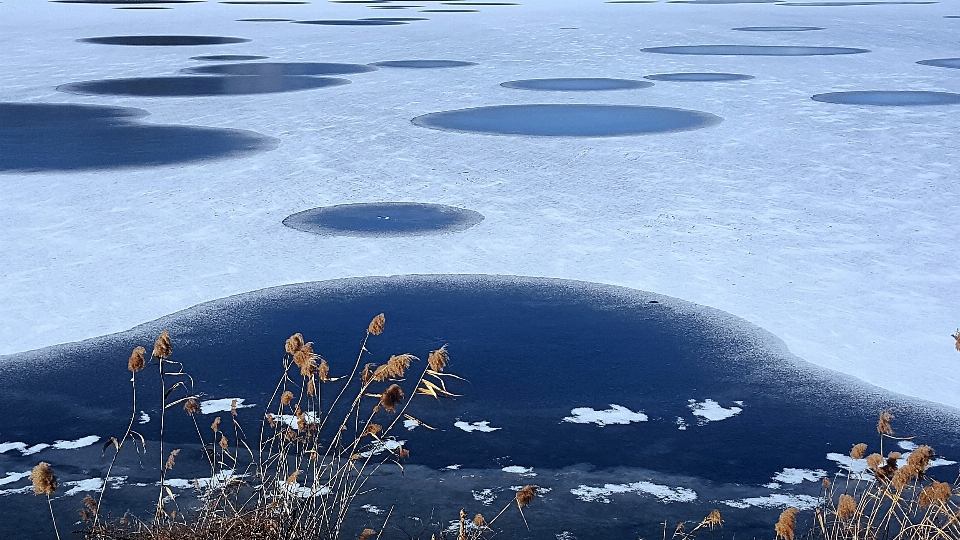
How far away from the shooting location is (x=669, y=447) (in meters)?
4.14

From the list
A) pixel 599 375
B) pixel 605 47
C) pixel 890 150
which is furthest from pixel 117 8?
pixel 599 375

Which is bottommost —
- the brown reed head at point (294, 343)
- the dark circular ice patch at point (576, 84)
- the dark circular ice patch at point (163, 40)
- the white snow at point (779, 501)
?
the dark circular ice patch at point (163, 40)

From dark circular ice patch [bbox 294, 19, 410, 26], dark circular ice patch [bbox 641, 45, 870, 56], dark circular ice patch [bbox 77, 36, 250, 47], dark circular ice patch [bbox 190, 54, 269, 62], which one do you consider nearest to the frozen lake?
dark circular ice patch [bbox 190, 54, 269, 62]

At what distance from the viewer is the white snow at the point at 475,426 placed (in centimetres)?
432

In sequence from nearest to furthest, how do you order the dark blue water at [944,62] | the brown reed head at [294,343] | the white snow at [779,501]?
the brown reed head at [294,343] < the white snow at [779,501] < the dark blue water at [944,62]

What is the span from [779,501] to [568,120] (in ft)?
29.8

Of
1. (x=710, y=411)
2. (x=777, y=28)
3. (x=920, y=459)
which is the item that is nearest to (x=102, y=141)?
(x=710, y=411)

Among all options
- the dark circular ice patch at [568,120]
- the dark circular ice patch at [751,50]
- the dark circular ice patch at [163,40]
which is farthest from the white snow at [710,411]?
the dark circular ice patch at [163,40]

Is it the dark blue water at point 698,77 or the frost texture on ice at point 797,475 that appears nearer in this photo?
the frost texture on ice at point 797,475

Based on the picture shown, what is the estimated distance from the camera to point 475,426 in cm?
436

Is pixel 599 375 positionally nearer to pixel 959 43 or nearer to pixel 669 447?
pixel 669 447

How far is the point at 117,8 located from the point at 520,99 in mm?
29884

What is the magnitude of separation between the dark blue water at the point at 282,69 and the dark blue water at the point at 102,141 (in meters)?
4.62

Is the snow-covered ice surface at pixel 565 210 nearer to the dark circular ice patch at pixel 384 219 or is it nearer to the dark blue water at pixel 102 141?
the dark circular ice patch at pixel 384 219
